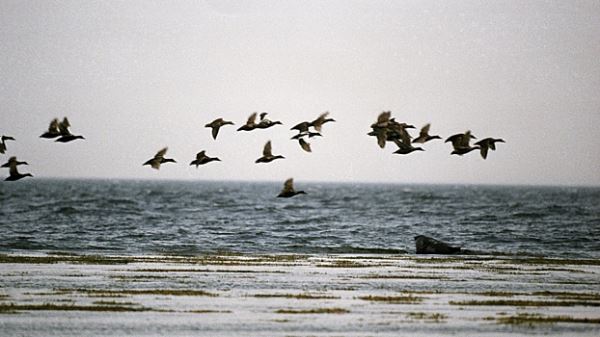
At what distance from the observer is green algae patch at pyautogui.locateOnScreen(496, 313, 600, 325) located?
87.2 ft

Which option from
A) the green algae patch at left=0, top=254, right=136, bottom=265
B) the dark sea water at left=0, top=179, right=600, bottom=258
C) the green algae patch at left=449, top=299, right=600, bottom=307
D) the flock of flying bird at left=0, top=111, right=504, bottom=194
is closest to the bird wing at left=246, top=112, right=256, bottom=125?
the flock of flying bird at left=0, top=111, right=504, bottom=194

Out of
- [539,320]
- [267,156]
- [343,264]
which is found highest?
[267,156]

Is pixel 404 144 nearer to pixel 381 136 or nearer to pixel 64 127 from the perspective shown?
pixel 381 136

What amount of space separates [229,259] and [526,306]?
19.7 meters

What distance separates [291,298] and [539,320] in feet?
22.9

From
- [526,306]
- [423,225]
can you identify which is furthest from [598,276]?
[423,225]

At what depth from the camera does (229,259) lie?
47.3 metres

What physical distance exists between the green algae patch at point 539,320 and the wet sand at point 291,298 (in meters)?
0.03

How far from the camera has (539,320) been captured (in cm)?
2692

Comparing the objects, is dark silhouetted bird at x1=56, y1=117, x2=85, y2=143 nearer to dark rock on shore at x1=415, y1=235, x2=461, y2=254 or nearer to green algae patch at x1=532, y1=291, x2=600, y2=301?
green algae patch at x1=532, y1=291, x2=600, y2=301

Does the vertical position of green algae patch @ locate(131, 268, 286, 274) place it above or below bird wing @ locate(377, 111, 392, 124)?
below

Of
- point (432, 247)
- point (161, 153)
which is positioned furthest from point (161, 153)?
point (432, 247)

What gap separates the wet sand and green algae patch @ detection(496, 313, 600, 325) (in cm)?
3

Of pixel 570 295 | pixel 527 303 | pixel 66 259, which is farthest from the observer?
pixel 66 259
